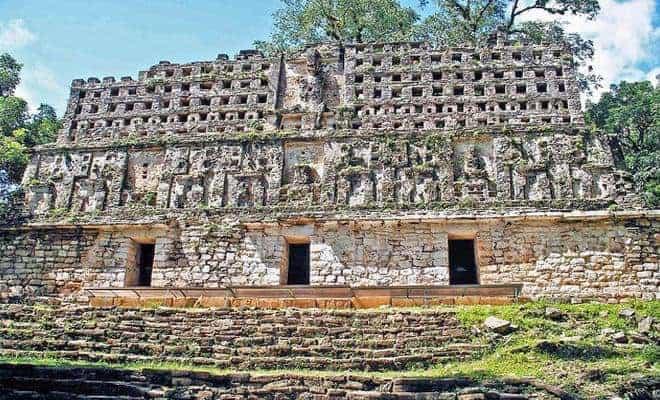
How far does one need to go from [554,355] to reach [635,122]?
16175 millimetres

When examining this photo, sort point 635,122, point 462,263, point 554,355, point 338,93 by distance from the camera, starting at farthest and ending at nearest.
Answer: point 635,122 → point 338,93 → point 462,263 → point 554,355

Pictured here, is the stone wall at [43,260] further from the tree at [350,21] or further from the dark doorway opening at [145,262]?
the tree at [350,21]

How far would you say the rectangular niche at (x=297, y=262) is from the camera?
57.8ft

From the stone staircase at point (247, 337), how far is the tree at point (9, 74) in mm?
14579

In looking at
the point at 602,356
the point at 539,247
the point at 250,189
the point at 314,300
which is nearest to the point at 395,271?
the point at 314,300

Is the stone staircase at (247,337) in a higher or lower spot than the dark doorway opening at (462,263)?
lower

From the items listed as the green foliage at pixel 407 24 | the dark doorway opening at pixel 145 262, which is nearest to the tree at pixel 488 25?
the green foliage at pixel 407 24

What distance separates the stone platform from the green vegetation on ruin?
0.92 meters

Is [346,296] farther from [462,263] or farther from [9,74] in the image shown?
[9,74]

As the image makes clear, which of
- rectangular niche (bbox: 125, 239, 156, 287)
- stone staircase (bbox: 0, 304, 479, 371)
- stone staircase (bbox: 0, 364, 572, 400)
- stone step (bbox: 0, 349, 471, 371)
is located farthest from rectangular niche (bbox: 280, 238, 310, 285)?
stone staircase (bbox: 0, 364, 572, 400)

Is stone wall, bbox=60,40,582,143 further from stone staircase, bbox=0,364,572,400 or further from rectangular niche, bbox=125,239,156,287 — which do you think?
stone staircase, bbox=0,364,572,400

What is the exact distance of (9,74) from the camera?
1021 inches

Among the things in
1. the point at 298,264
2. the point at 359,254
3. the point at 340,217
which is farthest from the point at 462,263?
the point at 298,264

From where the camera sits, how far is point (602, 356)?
37.4ft
